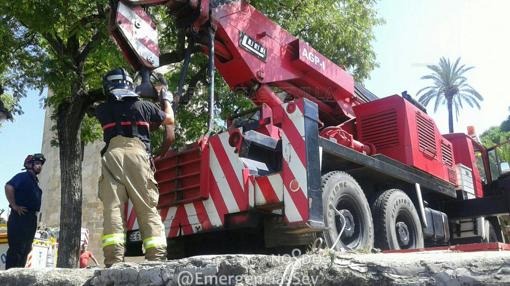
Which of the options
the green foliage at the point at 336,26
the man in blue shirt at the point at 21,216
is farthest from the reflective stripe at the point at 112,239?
the green foliage at the point at 336,26

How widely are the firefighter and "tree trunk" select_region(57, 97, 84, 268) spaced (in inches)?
161

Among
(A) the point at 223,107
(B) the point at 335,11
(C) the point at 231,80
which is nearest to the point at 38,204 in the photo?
(C) the point at 231,80

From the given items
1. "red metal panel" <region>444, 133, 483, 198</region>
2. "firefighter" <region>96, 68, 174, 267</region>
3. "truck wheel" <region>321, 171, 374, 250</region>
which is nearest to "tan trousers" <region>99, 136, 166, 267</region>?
"firefighter" <region>96, 68, 174, 267</region>

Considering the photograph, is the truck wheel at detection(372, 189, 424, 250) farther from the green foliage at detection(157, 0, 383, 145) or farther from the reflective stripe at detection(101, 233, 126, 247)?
the green foliage at detection(157, 0, 383, 145)

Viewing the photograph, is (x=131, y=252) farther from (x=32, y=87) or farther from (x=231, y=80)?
(x=32, y=87)

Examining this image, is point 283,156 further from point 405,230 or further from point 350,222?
point 405,230

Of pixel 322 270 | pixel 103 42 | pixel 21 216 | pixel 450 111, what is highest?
pixel 450 111

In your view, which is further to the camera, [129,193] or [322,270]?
[129,193]

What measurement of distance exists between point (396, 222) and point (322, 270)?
13.4 feet

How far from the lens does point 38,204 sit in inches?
265

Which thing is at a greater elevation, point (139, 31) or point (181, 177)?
point (139, 31)

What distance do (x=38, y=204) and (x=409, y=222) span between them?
455 centimetres

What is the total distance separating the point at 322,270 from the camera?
263cm

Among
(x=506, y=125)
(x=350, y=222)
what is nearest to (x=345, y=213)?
(x=350, y=222)
